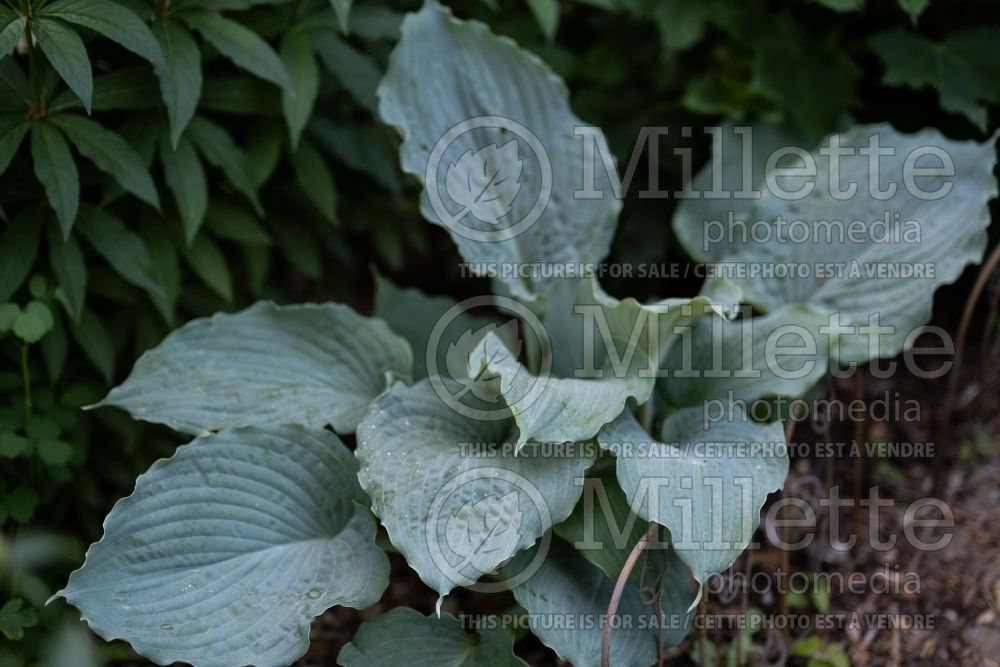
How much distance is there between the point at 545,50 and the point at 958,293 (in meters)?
1.30

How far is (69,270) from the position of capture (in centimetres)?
178

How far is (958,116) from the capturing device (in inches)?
91.2

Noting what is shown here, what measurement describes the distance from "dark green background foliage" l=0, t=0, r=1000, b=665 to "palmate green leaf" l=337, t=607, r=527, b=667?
0.55 m

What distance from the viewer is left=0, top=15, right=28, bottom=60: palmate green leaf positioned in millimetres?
1492

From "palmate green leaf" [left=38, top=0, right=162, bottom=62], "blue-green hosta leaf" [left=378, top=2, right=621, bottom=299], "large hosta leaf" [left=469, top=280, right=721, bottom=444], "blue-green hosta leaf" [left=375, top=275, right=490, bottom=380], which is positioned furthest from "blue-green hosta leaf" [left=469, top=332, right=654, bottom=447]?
"palmate green leaf" [left=38, top=0, right=162, bottom=62]

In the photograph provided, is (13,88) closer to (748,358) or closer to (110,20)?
(110,20)

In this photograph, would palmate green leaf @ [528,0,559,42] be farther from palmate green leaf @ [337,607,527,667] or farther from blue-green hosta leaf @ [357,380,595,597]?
palmate green leaf @ [337,607,527,667]

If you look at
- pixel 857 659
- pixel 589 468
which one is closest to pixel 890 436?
pixel 857 659

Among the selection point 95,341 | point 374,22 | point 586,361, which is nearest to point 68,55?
point 95,341

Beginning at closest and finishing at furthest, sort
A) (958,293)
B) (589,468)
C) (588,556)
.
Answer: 1. (588,556)
2. (589,468)
3. (958,293)

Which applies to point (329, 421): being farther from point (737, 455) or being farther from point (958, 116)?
point (958, 116)

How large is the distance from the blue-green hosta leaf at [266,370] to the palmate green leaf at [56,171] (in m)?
0.31

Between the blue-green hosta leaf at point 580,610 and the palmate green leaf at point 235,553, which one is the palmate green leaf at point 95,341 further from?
the blue-green hosta leaf at point 580,610

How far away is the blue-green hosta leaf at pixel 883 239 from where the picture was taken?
1962 millimetres
